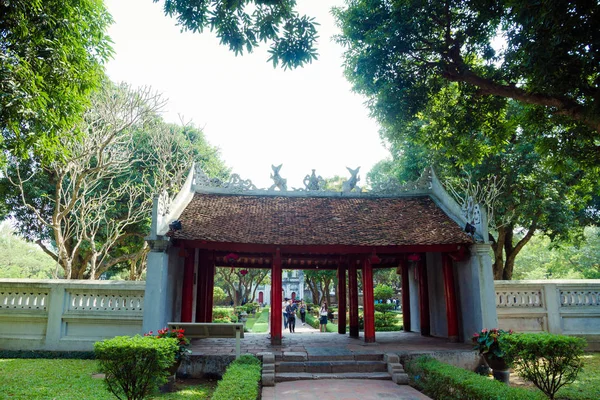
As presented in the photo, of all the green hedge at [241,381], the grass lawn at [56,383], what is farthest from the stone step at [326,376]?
the grass lawn at [56,383]

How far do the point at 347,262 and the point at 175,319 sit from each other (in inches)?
229

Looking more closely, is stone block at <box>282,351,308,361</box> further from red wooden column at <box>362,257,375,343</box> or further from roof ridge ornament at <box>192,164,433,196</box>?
roof ridge ornament at <box>192,164,433,196</box>

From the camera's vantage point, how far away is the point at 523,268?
116 feet

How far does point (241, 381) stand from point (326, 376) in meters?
2.45

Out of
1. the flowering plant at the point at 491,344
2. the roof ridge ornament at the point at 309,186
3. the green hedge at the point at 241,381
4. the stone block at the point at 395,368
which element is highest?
the roof ridge ornament at the point at 309,186

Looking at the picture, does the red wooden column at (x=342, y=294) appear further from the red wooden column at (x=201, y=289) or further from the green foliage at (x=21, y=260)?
the green foliage at (x=21, y=260)

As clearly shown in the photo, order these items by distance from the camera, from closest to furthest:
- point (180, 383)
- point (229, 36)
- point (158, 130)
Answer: point (229, 36)
point (180, 383)
point (158, 130)

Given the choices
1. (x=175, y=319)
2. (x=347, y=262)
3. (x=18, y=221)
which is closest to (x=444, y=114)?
(x=347, y=262)

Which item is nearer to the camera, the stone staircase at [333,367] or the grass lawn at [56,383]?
the grass lawn at [56,383]

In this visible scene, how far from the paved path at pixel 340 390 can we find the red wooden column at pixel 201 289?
525 centimetres

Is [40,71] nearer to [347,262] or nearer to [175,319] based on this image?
[175,319]

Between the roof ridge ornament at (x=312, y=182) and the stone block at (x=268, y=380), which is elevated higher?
the roof ridge ornament at (x=312, y=182)

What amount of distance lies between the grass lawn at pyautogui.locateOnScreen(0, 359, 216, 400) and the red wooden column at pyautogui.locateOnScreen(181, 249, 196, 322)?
92.0 inches

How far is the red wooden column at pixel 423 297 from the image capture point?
1329 centimetres
